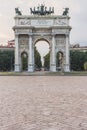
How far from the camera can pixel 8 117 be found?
408 inches

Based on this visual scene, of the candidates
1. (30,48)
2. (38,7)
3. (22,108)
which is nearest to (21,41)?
(30,48)

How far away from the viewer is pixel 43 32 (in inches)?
2817

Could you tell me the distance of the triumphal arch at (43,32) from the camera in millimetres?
71125

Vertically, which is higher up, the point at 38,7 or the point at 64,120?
the point at 38,7

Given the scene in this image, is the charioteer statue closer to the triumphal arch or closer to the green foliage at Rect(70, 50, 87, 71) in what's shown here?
the triumphal arch

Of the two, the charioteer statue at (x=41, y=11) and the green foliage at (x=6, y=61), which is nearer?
the charioteer statue at (x=41, y=11)

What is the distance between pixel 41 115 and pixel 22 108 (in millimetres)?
1861

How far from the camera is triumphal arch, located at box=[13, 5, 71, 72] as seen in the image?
71.1m

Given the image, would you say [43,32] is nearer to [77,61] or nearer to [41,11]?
[41,11]

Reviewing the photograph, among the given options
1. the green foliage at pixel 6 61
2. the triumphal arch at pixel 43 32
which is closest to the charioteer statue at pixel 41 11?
the triumphal arch at pixel 43 32

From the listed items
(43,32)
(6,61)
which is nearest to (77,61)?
(6,61)

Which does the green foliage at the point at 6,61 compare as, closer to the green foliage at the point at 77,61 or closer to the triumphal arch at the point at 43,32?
the green foliage at the point at 77,61

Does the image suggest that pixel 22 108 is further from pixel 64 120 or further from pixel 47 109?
pixel 64 120

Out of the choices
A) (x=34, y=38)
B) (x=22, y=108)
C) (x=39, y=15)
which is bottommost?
(x=22, y=108)
